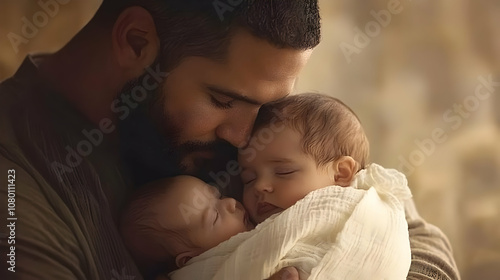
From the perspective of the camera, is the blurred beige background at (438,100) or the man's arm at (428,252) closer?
the man's arm at (428,252)

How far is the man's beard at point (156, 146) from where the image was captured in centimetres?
113

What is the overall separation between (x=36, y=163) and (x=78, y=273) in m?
0.18

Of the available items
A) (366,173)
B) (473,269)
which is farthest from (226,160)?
(473,269)

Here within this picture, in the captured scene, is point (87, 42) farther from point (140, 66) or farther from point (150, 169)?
point (150, 169)

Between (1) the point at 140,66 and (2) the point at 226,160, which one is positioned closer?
(1) the point at 140,66

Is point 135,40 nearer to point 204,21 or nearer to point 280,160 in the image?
point 204,21

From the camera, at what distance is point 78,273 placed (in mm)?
1057
